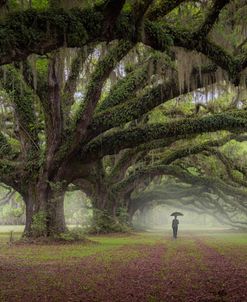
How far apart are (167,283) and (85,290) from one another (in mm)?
1675

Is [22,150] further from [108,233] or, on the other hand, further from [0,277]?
[0,277]

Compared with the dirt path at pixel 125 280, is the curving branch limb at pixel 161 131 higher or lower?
higher

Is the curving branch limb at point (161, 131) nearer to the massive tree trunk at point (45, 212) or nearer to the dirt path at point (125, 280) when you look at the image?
the massive tree trunk at point (45, 212)

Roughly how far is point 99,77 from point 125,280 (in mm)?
8808

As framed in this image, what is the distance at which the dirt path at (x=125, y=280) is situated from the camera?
25.3 feet

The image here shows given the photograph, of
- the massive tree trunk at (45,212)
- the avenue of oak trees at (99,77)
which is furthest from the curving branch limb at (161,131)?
the massive tree trunk at (45,212)

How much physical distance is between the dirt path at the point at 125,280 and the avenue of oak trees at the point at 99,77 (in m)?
4.22

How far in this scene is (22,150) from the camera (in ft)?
69.1

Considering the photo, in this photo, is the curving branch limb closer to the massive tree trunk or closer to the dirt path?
the massive tree trunk

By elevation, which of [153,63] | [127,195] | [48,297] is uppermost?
[153,63]

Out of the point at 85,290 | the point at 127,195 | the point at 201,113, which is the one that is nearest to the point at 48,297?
the point at 85,290

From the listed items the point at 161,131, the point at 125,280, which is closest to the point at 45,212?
the point at 161,131

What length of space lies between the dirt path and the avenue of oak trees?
4218 millimetres

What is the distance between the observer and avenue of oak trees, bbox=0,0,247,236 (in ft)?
30.2
